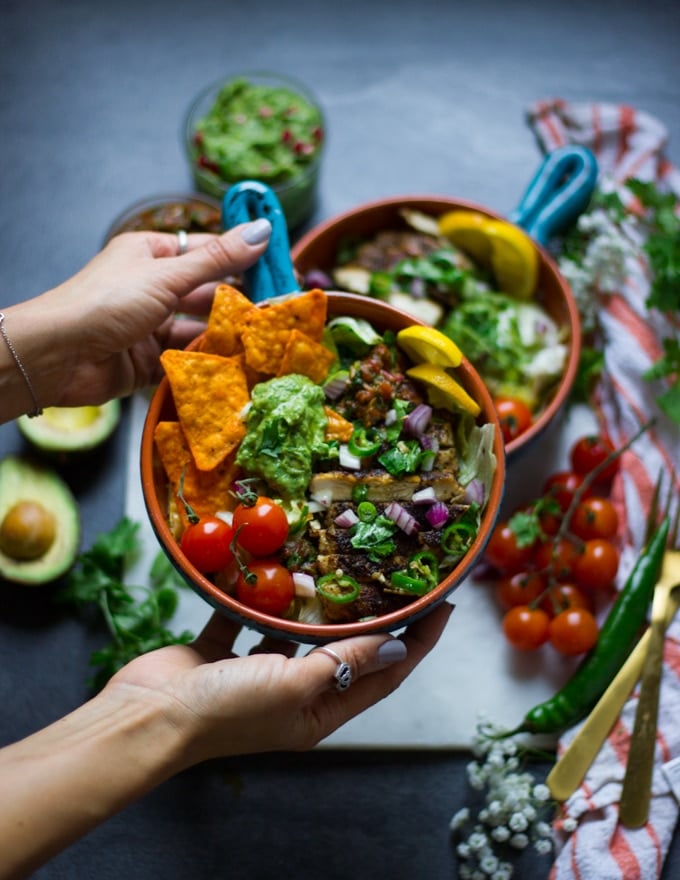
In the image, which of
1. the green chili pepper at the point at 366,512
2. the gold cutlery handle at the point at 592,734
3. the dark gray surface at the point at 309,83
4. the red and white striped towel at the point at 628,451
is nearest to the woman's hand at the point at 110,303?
the dark gray surface at the point at 309,83

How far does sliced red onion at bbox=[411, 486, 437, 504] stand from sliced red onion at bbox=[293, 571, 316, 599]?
0.27 m

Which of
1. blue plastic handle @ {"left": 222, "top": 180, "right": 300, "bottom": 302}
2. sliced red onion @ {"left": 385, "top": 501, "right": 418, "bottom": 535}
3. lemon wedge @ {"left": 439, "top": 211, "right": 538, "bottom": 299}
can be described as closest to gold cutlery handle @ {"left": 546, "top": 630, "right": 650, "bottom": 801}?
sliced red onion @ {"left": 385, "top": 501, "right": 418, "bottom": 535}

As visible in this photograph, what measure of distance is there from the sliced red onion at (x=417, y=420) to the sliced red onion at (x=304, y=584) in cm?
37

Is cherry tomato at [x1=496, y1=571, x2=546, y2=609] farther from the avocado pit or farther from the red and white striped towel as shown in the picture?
the avocado pit

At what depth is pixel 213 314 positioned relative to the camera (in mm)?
1984

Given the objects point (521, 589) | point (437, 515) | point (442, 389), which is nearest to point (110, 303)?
point (442, 389)

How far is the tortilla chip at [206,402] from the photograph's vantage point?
190 cm

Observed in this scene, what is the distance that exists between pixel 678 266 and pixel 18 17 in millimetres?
2351

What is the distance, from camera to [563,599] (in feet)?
7.96

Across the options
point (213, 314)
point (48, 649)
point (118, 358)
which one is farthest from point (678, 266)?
point (48, 649)

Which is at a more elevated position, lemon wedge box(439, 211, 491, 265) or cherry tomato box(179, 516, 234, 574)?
lemon wedge box(439, 211, 491, 265)

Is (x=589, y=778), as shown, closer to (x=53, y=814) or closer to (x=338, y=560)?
(x=338, y=560)

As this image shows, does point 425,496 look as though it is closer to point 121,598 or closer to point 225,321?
point 225,321

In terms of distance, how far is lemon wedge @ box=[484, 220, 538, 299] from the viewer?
250cm
